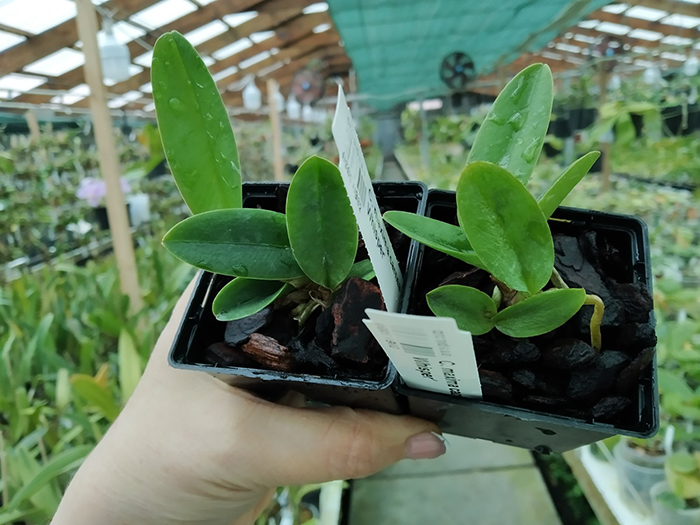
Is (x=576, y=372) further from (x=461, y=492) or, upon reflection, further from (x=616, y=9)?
(x=616, y=9)

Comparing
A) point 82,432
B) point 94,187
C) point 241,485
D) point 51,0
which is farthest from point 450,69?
point 51,0

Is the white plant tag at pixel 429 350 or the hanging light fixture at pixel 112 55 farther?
the hanging light fixture at pixel 112 55

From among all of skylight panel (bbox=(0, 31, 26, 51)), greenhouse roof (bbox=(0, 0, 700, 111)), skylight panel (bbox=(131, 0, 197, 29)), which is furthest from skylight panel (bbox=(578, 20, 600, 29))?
skylight panel (bbox=(0, 31, 26, 51))

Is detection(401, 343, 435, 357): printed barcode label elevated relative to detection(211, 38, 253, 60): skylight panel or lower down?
lower down

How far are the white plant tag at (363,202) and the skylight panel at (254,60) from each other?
6.56m

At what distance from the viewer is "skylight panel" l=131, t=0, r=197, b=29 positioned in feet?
12.1

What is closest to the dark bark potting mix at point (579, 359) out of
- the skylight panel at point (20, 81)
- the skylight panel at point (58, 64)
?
the skylight panel at point (58, 64)

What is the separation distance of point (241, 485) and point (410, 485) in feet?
3.28

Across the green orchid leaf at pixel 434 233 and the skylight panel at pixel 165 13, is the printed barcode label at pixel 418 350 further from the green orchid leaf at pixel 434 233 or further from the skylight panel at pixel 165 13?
the skylight panel at pixel 165 13

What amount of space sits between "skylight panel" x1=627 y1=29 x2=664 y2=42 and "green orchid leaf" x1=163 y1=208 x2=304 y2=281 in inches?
76.9

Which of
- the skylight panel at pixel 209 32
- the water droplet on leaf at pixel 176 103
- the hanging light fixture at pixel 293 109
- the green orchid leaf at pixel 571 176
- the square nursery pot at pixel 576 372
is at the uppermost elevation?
the skylight panel at pixel 209 32

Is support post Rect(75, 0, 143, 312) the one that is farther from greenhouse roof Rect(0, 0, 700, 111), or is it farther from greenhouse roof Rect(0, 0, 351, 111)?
greenhouse roof Rect(0, 0, 351, 111)

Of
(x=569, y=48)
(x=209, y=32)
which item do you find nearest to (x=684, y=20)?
(x=569, y=48)

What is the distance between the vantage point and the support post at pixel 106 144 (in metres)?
0.92
